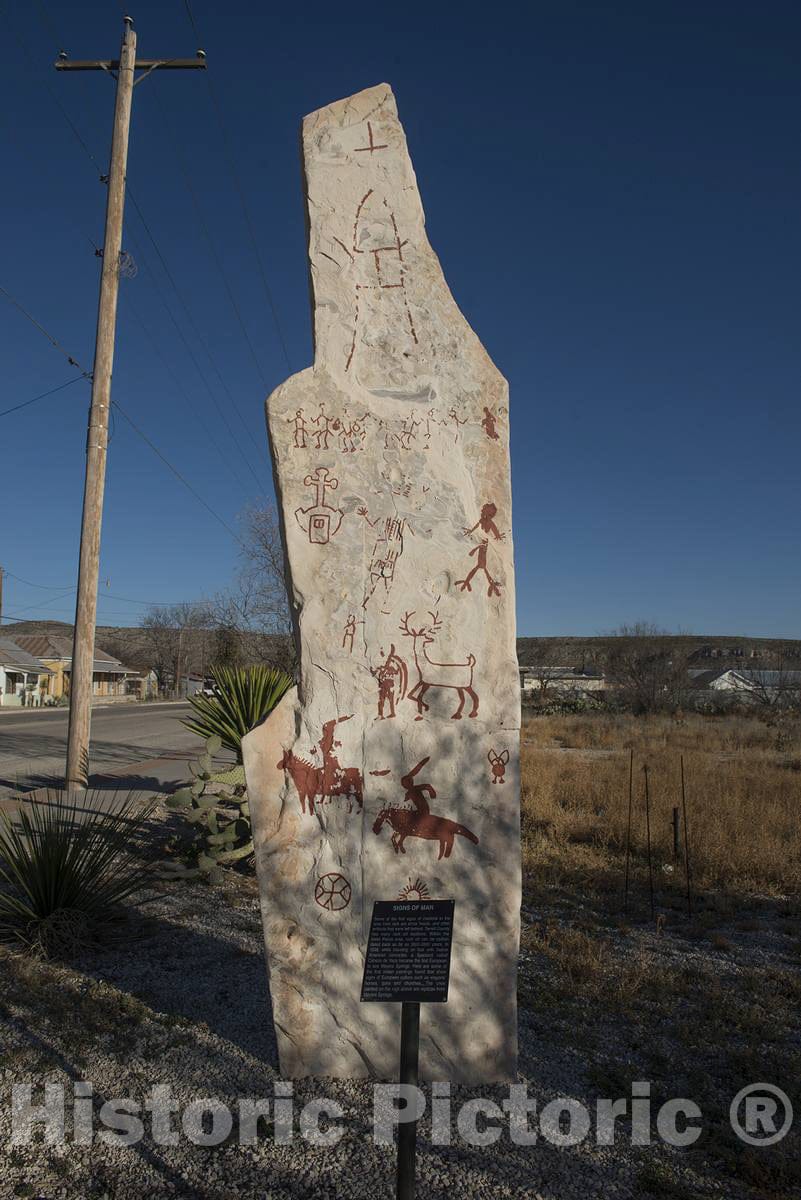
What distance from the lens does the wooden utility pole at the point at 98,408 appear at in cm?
1023

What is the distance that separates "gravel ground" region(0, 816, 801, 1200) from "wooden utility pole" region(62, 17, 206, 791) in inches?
188

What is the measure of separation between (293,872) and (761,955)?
3.59 m

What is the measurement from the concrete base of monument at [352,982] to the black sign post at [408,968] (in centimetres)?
90

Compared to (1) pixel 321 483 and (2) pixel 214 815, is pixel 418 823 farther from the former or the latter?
(2) pixel 214 815

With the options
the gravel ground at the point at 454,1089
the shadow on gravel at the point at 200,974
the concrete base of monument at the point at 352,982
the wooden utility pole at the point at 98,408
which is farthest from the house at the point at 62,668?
the concrete base of monument at the point at 352,982

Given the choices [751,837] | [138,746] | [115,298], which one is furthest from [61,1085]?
[138,746]

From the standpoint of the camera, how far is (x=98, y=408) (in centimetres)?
1075

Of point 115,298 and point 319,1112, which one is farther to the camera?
point 115,298

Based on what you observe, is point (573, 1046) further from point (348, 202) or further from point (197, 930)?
point (348, 202)

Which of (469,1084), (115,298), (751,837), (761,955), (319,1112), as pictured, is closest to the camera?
(319,1112)

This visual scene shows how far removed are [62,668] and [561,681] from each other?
35.8m

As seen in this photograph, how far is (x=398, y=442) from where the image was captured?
3.99 m

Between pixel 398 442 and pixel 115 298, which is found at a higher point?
pixel 115 298

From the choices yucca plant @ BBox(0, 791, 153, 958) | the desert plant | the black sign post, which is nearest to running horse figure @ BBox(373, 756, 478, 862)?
the black sign post
